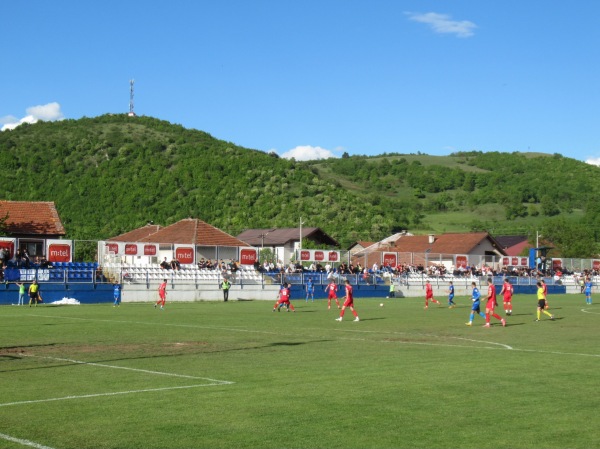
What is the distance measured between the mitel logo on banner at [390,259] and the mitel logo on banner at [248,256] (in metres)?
13.4

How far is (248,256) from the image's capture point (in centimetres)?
6150

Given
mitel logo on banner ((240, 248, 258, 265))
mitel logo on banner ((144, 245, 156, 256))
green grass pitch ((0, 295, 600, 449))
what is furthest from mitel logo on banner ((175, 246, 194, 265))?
green grass pitch ((0, 295, 600, 449))

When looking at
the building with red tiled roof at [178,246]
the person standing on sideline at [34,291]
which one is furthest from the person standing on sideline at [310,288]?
the person standing on sideline at [34,291]

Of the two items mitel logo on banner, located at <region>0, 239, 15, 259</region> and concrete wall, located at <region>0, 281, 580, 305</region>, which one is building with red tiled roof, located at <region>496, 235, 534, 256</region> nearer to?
concrete wall, located at <region>0, 281, 580, 305</region>

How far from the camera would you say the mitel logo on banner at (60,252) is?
53.0m

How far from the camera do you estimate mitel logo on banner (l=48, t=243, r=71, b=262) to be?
53000 mm

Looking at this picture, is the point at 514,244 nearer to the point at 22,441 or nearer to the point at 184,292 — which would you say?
the point at 184,292

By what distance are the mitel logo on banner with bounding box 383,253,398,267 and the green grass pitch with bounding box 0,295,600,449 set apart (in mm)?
40641

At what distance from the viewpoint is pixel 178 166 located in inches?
4914

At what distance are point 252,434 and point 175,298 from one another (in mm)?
43335

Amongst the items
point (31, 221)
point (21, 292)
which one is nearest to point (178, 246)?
point (21, 292)

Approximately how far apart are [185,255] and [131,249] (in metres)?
4.53

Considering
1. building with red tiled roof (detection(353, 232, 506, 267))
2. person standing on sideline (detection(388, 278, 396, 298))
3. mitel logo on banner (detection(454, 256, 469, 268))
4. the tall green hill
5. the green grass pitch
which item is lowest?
the green grass pitch

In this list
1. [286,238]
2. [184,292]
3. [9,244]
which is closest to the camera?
[9,244]
